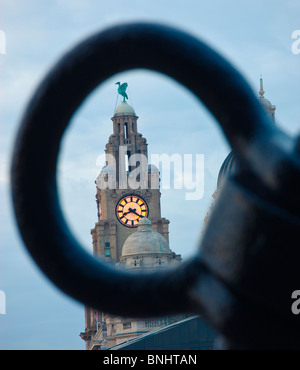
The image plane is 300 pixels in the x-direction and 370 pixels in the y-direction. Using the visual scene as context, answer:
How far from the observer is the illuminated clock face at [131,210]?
10775 cm

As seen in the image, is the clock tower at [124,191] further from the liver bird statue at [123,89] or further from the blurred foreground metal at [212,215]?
the blurred foreground metal at [212,215]

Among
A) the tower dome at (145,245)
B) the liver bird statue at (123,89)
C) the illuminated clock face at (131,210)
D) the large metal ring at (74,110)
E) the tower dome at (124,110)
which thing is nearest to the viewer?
the large metal ring at (74,110)

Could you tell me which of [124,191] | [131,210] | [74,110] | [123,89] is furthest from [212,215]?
[123,89]

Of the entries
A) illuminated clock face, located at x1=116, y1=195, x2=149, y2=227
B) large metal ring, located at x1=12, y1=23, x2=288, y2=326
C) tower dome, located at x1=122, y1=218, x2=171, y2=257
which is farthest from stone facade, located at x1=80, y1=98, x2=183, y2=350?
large metal ring, located at x1=12, y1=23, x2=288, y2=326

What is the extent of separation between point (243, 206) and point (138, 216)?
346 ft

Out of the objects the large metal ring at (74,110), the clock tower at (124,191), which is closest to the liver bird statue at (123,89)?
the clock tower at (124,191)

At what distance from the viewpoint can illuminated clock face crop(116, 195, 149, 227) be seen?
107750 mm

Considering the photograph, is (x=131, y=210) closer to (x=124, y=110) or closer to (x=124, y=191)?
(x=124, y=191)

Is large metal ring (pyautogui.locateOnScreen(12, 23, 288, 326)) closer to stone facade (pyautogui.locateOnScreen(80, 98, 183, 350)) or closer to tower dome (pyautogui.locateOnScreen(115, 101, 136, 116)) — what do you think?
stone facade (pyautogui.locateOnScreen(80, 98, 183, 350))

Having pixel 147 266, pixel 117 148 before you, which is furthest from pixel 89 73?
pixel 117 148

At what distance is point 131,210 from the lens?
10900 cm

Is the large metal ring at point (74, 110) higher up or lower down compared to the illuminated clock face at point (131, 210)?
lower down

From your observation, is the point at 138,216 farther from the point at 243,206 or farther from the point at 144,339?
the point at 243,206
